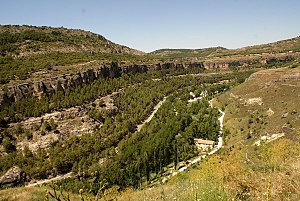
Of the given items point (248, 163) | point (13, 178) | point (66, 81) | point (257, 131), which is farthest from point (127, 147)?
point (248, 163)

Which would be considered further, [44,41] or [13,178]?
[44,41]

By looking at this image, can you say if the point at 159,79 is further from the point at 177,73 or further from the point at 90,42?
the point at 90,42

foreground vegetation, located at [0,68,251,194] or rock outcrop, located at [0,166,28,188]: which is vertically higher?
rock outcrop, located at [0,166,28,188]

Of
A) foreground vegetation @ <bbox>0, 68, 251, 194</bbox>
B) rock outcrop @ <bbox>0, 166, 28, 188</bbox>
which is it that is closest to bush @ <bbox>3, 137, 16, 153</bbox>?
foreground vegetation @ <bbox>0, 68, 251, 194</bbox>

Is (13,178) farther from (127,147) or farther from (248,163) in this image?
(127,147)

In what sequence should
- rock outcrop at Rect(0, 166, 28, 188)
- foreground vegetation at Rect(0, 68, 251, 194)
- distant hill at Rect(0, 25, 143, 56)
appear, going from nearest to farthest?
rock outcrop at Rect(0, 166, 28, 188) → foreground vegetation at Rect(0, 68, 251, 194) → distant hill at Rect(0, 25, 143, 56)

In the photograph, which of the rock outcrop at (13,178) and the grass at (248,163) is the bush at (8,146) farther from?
the rock outcrop at (13,178)

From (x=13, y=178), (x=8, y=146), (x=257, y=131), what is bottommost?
(x=257, y=131)

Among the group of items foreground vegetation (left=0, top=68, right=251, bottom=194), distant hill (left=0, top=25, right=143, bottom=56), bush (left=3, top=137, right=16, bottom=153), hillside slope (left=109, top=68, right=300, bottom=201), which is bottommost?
foreground vegetation (left=0, top=68, right=251, bottom=194)

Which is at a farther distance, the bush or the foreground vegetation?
the bush

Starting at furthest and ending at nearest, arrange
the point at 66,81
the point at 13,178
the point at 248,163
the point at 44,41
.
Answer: the point at 44,41, the point at 66,81, the point at 13,178, the point at 248,163

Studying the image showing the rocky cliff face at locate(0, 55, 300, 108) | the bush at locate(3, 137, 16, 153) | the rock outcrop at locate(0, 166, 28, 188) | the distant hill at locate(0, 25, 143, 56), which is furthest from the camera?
the distant hill at locate(0, 25, 143, 56)

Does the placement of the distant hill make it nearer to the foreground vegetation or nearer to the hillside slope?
the foreground vegetation

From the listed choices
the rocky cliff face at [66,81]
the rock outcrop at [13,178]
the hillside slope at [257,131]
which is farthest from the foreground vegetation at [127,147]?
the rock outcrop at [13,178]
